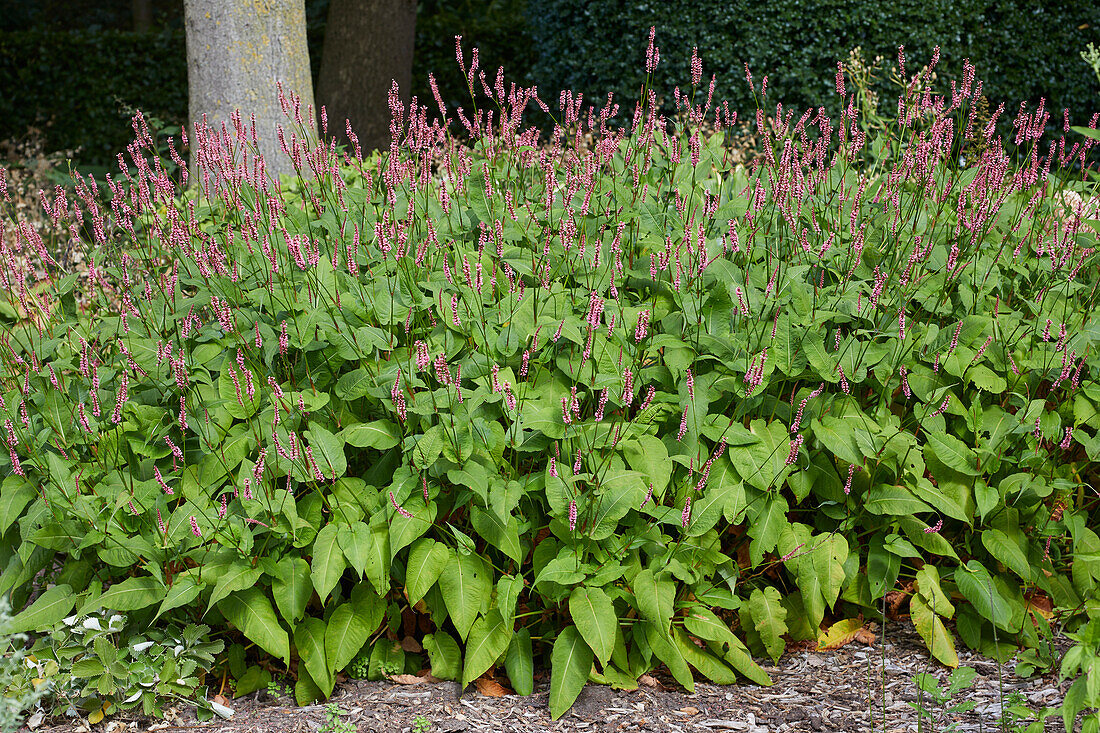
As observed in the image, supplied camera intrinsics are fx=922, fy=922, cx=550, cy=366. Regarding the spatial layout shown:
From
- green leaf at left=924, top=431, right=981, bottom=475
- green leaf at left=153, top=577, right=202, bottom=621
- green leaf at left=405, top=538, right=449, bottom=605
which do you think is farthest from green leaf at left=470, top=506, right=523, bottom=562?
green leaf at left=924, top=431, right=981, bottom=475

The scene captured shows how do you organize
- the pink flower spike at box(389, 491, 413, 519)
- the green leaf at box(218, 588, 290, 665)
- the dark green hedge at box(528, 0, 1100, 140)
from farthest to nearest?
the dark green hedge at box(528, 0, 1100, 140) → the green leaf at box(218, 588, 290, 665) → the pink flower spike at box(389, 491, 413, 519)

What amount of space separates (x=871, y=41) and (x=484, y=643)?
819 centimetres

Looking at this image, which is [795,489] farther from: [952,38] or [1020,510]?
[952,38]

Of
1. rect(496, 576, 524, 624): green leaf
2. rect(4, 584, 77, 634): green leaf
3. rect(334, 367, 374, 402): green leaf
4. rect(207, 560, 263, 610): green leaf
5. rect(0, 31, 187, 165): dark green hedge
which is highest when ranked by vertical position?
rect(0, 31, 187, 165): dark green hedge

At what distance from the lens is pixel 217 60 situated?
20.2 feet

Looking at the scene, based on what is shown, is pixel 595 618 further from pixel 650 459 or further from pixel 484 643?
pixel 650 459

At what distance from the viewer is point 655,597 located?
2744 millimetres

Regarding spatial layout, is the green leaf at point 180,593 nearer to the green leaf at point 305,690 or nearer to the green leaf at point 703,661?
the green leaf at point 305,690

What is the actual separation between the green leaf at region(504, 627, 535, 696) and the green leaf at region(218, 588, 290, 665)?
2.26 ft

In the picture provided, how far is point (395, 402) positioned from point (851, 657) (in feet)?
5.72

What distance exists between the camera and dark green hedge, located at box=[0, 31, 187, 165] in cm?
1312

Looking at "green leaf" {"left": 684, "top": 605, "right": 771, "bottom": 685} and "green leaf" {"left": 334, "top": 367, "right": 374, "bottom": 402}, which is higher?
"green leaf" {"left": 334, "top": 367, "right": 374, "bottom": 402}

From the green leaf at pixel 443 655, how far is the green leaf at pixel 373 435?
65 centimetres

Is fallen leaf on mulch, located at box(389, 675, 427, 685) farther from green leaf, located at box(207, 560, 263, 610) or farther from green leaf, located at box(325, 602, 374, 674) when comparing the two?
green leaf, located at box(207, 560, 263, 610)
